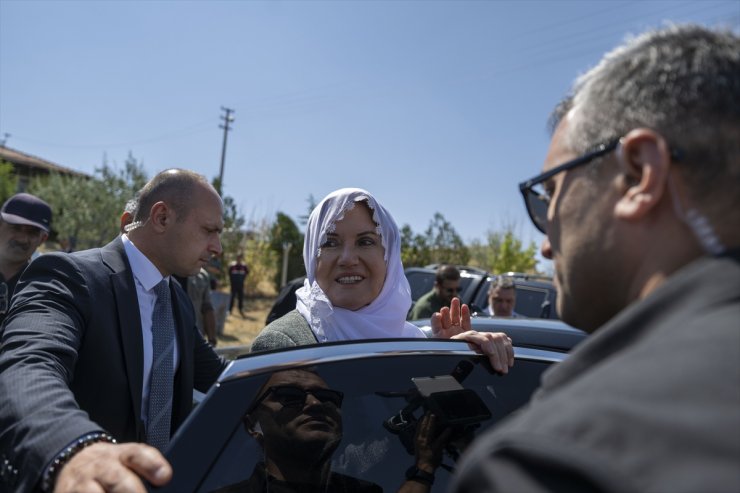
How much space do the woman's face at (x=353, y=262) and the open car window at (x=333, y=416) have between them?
0.87 meters

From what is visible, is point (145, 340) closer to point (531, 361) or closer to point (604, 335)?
point (531, 361)

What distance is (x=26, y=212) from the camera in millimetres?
4418

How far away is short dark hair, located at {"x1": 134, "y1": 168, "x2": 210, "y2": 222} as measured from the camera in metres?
2.62

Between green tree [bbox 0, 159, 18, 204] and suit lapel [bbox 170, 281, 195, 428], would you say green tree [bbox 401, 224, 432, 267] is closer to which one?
suit lapel [bbox 170, 281, 195, 428]

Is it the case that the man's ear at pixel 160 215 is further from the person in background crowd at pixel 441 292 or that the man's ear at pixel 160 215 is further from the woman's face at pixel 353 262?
the person in background crowd at pixel 441 292

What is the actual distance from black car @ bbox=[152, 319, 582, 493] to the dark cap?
3.66 m

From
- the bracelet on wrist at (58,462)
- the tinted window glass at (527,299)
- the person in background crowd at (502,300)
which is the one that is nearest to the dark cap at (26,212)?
the bracelet on wrist at (58,462)

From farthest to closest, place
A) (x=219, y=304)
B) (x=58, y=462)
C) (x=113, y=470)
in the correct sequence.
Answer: (x=219, y=304)
(x=58, y=462)
(x=113, y=470)

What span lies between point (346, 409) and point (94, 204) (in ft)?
89.2

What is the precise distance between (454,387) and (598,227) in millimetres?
802

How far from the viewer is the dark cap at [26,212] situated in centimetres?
433

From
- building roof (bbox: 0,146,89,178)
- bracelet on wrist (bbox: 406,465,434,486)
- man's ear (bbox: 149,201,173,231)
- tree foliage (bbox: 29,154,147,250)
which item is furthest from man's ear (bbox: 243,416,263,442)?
building roof (bbox: 0,146,89,178)

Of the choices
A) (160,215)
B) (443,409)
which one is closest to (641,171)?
(443,409)

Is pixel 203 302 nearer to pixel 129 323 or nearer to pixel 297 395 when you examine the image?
pixel 129 323
